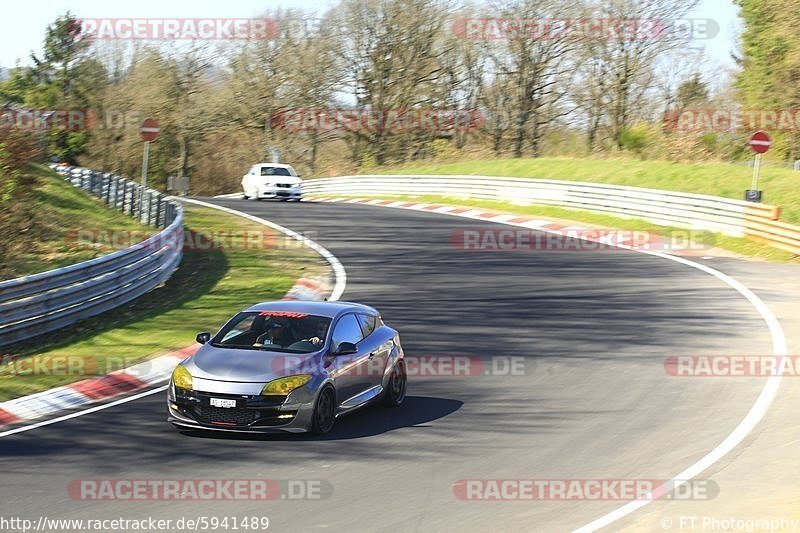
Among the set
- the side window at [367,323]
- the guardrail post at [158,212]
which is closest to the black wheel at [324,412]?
the side window at [367,323]

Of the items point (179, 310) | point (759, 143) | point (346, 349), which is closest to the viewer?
point (346, 349)

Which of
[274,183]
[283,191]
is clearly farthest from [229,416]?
[274,183]

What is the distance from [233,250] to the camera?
2723cm

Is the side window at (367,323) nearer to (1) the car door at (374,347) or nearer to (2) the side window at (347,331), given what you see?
(1) the car door at (374,347)

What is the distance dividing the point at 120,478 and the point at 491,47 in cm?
6295

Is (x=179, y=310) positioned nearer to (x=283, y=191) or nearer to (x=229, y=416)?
(x=229, y=416)

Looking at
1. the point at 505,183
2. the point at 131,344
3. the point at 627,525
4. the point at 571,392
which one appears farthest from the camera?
the point at 505,183

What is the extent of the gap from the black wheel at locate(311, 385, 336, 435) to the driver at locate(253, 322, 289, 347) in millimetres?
854

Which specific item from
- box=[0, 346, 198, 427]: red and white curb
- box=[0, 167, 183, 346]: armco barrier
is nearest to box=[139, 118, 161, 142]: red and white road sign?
box=[0, 167, 183, 346]: armco barrier

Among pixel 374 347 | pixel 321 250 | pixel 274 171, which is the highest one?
pixel 274 171

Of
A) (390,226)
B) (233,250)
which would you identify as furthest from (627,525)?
(390,226)

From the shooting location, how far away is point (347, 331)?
12.7 meters

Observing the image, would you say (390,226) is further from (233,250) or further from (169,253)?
(169,253)

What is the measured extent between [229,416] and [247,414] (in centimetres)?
18
